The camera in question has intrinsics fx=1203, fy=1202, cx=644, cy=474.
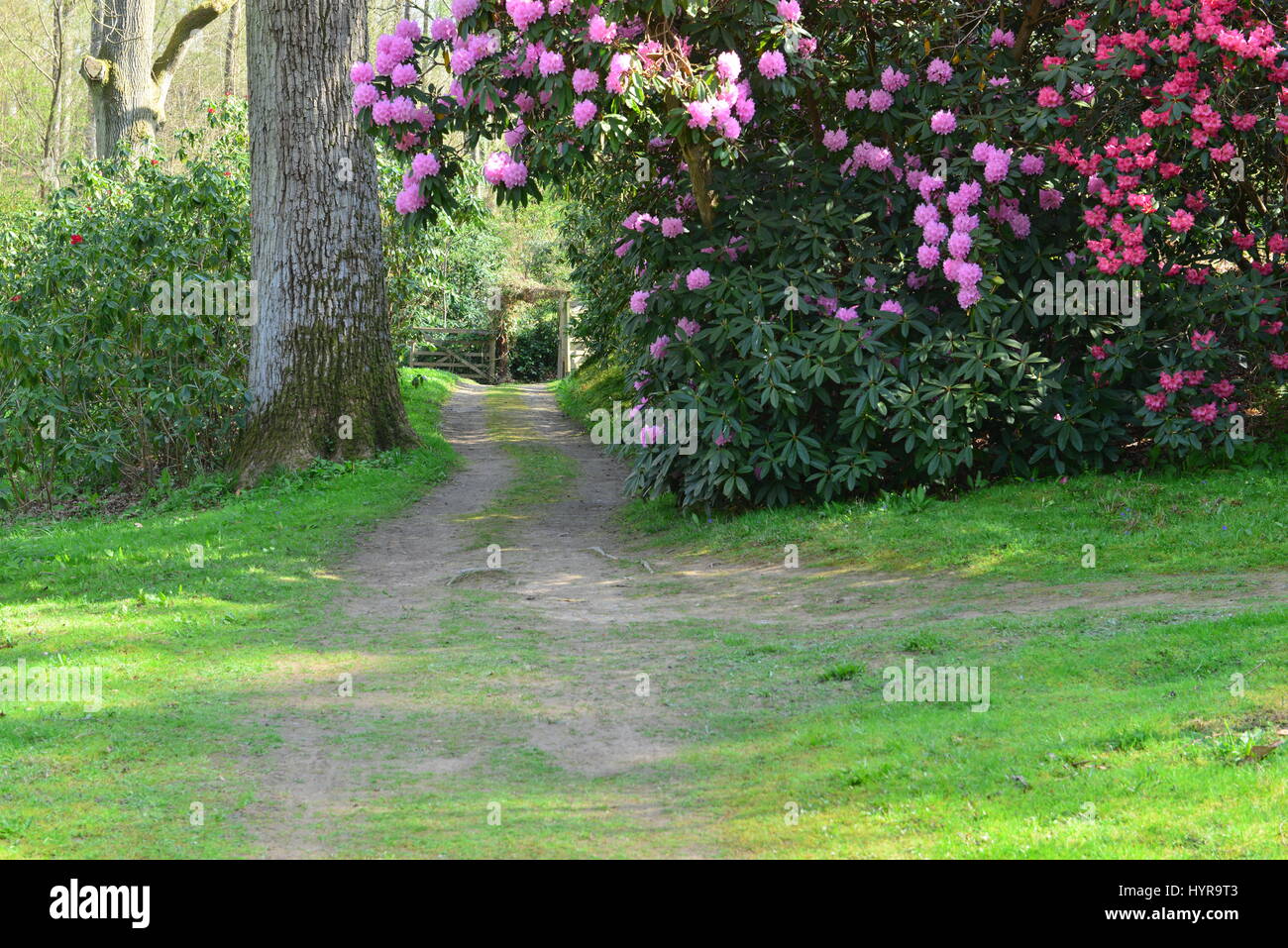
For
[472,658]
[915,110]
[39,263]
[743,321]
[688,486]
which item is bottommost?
[472,658]

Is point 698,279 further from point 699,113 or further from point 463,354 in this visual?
point 463,354

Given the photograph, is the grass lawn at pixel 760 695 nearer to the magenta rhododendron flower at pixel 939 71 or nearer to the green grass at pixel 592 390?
the magenta rhododendron flower at pixel 939 71

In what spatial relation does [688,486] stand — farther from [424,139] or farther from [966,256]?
[424,139]

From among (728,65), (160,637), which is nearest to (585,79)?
(728,65)

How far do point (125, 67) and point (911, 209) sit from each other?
1517 cm

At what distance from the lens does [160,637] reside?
7.55m

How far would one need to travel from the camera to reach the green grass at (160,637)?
4.69m

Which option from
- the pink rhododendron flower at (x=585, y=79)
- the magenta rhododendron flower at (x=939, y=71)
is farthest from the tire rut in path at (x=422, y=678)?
the magenta rhododendron flower at (x=939, y=71)

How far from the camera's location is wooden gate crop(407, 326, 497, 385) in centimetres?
3591

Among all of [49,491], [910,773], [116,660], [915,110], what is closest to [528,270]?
[49,491]

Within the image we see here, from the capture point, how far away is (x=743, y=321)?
1024 cm

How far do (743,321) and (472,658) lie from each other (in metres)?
4.35

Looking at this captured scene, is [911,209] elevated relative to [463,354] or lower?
elevated

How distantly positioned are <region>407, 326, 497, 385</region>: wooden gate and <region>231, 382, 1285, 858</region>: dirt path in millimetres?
24820
